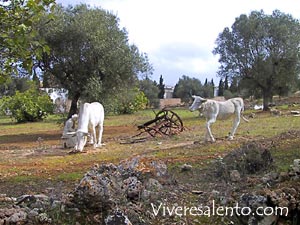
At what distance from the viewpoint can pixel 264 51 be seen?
36469mm

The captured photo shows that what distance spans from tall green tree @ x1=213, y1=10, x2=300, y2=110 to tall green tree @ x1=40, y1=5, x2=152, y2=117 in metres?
16.6

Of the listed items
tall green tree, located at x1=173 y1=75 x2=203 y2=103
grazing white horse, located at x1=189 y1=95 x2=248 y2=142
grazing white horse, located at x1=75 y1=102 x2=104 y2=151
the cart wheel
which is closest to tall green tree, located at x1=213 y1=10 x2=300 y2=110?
the cart wheel

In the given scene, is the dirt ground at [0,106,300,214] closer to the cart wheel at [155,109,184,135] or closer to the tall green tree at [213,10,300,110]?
the cart wheel at [155,109,184,135]

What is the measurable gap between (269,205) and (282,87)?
3549 cm

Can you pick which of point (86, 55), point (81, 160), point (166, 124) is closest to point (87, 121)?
point (81, 160)

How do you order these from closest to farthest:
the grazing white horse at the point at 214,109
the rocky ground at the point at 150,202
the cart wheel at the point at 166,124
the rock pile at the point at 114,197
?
the rocky ground at the point at 150,202, the rock pile at the point at 114,197, the grazing white horse at the point at 214,109, the cart wheel at the point at 166,124

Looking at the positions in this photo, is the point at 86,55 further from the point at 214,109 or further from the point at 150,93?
the point at 150,93

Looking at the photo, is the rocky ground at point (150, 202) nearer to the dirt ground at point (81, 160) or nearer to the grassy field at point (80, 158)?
the dirt ground at point (81, 160)

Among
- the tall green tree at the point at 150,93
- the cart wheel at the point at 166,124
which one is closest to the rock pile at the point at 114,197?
the cart wheel at the point at 166,124

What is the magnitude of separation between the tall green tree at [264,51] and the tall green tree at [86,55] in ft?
54.6

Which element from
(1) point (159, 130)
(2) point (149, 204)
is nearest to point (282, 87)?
(1) point (159, 130)

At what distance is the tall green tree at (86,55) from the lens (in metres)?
21.4

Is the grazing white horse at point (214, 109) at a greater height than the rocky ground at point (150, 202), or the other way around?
the grazing white horse at point (214, 109)

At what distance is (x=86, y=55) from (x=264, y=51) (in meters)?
20.4
